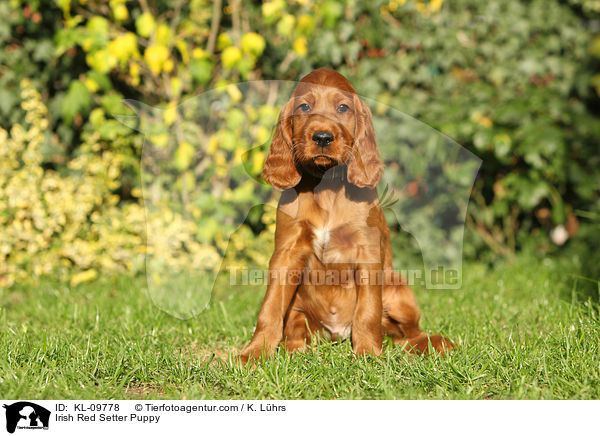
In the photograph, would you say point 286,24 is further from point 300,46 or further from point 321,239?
point 321,239

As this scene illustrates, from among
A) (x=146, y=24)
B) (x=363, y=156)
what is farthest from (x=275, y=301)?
(x=146, y=24)

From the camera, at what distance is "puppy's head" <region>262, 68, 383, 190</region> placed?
223cm

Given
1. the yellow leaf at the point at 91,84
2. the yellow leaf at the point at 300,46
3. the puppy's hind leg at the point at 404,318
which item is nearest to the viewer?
the puppy's hind leg at the point at 404,318

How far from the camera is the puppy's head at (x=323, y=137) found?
2.23 metres

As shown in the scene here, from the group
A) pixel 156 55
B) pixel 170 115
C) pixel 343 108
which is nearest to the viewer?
pixel 343 108

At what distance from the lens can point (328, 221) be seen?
94.1 inches

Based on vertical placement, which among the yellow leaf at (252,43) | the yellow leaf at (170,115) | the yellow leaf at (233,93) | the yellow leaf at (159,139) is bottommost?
the yellow leaf at (159,139)

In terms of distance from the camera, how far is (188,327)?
312 cm

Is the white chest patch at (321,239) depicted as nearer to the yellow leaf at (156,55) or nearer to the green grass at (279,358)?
the green grass at (279,358)
